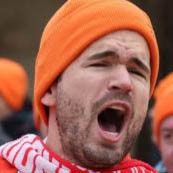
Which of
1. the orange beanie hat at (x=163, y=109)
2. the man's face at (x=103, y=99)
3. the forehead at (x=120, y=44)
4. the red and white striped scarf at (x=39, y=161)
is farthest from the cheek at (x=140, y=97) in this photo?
the orange beanie hat at (x=163, y=109)

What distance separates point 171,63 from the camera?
1135cm

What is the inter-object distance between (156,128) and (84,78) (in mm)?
2302

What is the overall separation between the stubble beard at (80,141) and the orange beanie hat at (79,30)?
0.16m

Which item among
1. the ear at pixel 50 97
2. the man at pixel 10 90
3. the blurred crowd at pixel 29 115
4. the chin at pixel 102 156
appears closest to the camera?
the chin at pixel 102 156

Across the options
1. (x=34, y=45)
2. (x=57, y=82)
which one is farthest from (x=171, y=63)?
(x=57, y=82)

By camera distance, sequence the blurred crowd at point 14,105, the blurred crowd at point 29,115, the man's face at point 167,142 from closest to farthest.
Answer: the man's face at point 167,142 < the blurred crowd at point 29,115 < the blurred crowd at point 14,105

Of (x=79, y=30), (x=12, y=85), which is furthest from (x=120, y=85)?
(x=12, y=85)

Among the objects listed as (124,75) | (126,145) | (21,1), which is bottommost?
(21,1)

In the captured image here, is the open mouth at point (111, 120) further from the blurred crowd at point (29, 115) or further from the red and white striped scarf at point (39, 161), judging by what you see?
the blurred crowd at point (29, 115)

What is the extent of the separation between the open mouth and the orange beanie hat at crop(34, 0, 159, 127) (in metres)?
0.28

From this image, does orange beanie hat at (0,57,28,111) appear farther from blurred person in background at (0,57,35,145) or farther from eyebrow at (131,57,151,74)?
eyebrow at (131,57,151,74)

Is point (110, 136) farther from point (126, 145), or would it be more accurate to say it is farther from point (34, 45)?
point (34, 45)

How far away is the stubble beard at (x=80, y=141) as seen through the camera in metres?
4.29

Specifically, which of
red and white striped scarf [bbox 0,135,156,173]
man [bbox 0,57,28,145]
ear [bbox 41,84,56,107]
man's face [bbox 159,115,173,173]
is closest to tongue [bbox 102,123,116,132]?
red and white striped scarf [bbox 0,135,156,173]
